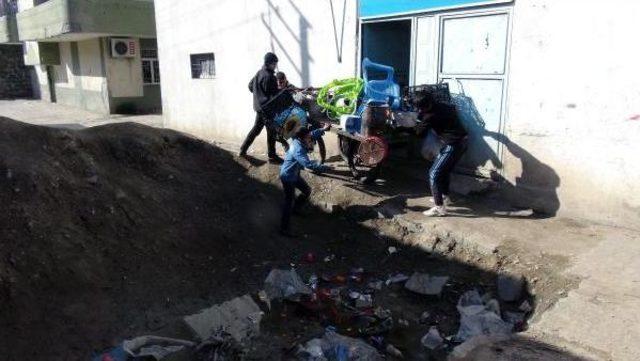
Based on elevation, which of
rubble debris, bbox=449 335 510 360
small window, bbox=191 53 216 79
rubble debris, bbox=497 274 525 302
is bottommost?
rubble debris, bbox=449 335 510 360

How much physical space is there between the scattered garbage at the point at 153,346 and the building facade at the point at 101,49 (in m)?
15.5

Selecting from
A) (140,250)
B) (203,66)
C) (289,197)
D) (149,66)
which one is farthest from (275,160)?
(149,66)

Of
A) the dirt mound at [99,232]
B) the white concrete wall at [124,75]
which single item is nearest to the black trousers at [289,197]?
the dirt mound at [99,232]

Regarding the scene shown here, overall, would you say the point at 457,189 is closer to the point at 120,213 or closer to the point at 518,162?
the point at 518,162

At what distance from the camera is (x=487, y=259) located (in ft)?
17.8

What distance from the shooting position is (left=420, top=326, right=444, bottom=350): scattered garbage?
4.57m

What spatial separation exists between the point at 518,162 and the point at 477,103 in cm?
Answer: 98

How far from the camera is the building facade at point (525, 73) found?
18.2 ft

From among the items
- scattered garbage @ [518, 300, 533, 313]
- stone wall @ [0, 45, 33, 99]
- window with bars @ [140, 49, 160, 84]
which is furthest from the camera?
stone wall @ [0, 45, 33, 99]

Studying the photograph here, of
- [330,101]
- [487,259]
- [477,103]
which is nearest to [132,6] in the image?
[330,101]

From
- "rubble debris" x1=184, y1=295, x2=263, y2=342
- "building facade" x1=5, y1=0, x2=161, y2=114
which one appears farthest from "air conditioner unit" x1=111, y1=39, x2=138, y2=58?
"rubble debris" x1=184, y1=295, x2=263, y2=342

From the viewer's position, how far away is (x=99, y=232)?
18.2 ft

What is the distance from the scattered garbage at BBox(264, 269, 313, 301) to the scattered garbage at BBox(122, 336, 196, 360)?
108 centimetres

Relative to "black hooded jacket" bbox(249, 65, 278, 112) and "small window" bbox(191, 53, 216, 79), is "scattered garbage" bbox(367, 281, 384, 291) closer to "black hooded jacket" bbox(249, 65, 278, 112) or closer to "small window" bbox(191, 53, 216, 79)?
"black hooded jacket" bbox(249, 65, 278, 112)
